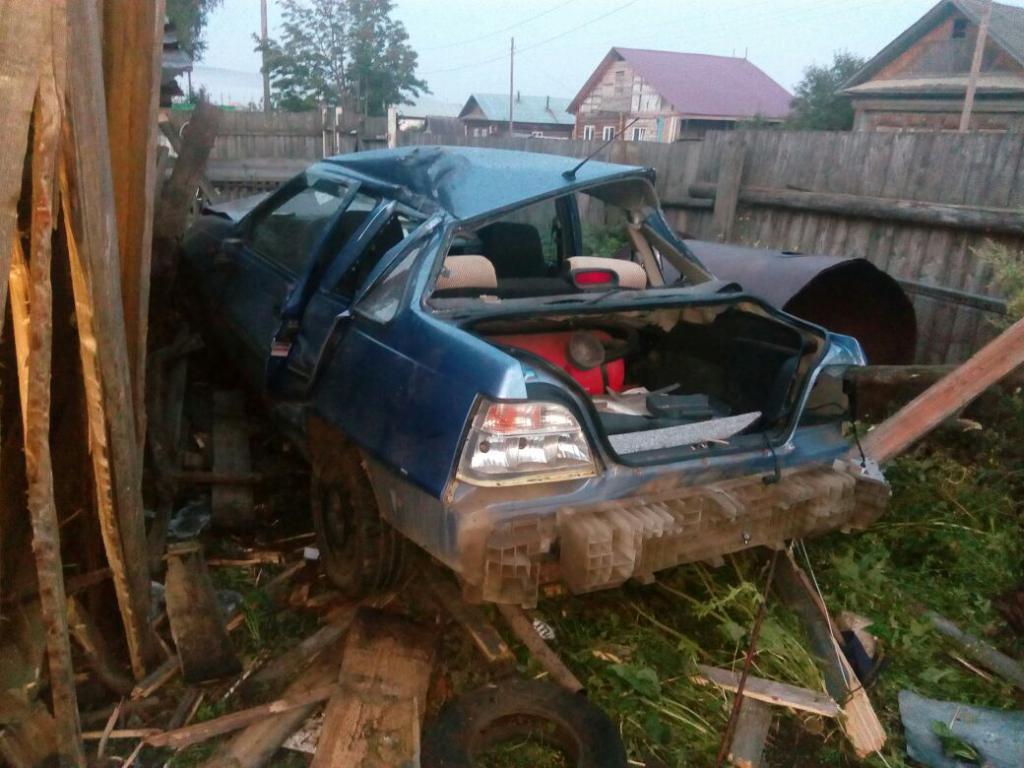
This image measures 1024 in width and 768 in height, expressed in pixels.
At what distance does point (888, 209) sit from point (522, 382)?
480cm

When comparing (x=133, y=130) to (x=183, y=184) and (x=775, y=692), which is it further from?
(x=183, y=184)

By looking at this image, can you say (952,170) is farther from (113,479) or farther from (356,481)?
(113,479)

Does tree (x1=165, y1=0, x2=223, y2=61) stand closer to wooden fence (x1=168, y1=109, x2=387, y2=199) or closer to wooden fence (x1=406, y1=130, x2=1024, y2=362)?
wooden fence (x1=168, y1=109, x2=387, y2=199)

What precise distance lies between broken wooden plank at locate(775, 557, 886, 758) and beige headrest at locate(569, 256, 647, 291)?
1.42m

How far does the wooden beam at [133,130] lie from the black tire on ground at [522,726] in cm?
142

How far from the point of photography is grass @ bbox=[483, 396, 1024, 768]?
285 centimetres

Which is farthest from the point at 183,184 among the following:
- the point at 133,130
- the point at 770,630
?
the point at 770,630

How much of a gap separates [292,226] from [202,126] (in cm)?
208

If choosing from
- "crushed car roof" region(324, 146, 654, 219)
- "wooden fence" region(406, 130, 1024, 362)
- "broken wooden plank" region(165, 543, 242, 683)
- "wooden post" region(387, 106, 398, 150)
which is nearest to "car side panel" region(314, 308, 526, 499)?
"crushed car roof" region(324, 146, 654, 219)

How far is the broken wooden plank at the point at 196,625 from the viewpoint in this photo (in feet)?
9.40

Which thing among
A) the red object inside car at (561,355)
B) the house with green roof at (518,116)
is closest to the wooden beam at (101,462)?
the red object inside car at (561,355)

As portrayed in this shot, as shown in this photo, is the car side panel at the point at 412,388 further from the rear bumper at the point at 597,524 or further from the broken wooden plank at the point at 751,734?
the broken wooden plank at the point at 751,734

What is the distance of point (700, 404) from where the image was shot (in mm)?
3457

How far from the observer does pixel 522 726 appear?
2.72 metres
